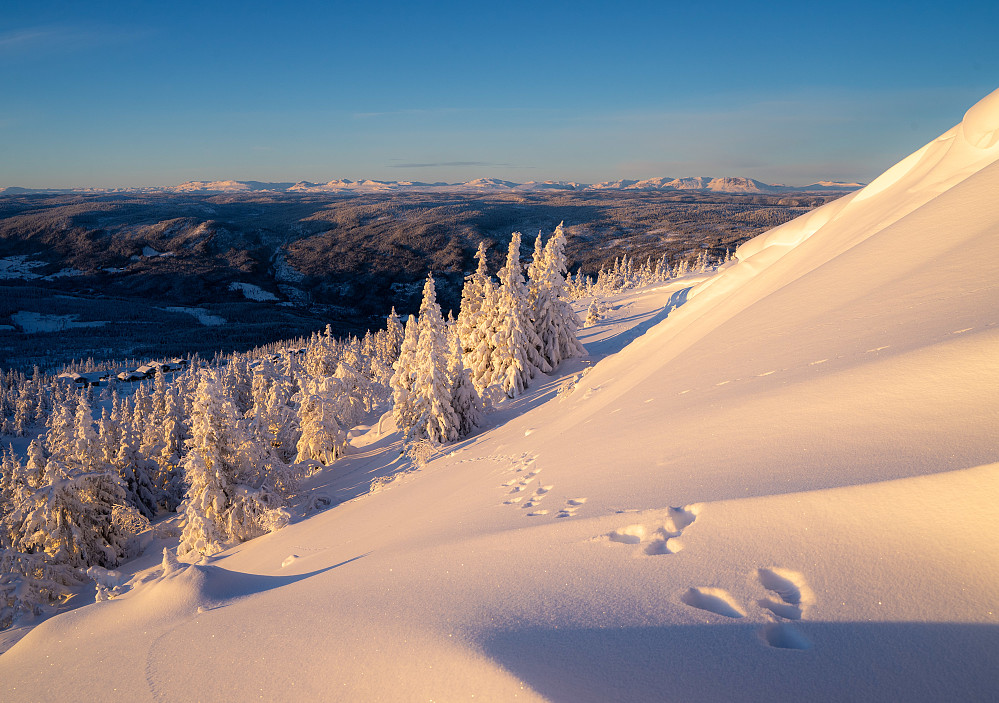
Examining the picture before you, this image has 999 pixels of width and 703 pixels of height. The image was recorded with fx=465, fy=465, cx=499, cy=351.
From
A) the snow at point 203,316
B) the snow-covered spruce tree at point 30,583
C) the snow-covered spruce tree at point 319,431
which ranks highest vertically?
the snow-covered spruce tree at point 319,431

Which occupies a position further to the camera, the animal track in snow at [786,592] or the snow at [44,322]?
the snow at [44,322]

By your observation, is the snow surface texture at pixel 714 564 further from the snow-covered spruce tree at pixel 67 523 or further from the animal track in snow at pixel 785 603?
the snow-covered spruce tree at pixel 67 523

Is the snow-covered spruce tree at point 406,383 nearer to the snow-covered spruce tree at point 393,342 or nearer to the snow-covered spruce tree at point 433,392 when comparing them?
the snow-covered spruce tree at point 433,392

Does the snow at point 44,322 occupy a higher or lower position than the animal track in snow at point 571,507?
lower

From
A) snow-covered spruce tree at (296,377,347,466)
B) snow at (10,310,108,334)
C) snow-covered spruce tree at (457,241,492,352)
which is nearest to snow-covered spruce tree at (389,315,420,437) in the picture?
snow-covered spruce tree at (296,377,347,466)

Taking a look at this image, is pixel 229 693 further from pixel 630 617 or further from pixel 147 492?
pixel 147 492

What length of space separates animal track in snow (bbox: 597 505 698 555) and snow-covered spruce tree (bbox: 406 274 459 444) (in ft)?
55.7

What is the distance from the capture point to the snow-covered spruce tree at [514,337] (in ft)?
84.0

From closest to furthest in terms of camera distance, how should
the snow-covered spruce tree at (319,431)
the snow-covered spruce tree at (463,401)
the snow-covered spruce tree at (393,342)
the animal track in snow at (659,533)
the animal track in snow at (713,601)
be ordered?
the animal track in snow at (713,601) → the animal track in snow at (659,533) → the snow-covered spruce tree at (463,401) → the snow-covered spruce tree at (319,431) → the snow-covered spruce tree at (393,342)

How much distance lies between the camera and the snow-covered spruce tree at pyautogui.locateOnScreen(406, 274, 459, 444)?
2069cm

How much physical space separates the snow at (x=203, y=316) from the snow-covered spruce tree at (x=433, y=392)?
6197 inches

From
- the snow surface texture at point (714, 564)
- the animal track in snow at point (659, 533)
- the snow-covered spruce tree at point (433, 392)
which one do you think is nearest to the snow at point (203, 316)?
the snow-covered spruce tree at point (433, 392)

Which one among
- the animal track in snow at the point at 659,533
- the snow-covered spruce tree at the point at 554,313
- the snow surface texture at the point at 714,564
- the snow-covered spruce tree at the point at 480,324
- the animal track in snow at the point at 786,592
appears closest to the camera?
the snow surface texture at the point at 714,564

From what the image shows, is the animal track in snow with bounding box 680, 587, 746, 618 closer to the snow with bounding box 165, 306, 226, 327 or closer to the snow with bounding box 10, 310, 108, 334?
the snow with bounding box 165, 306, 226, 327
